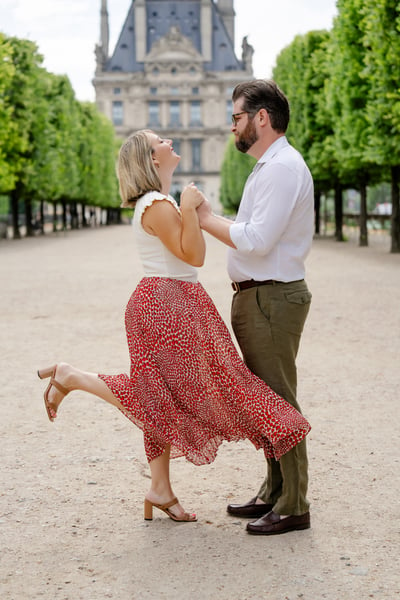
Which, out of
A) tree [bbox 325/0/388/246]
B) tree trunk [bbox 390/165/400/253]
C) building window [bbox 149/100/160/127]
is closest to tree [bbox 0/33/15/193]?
tree [bbox 325/0/388/246]

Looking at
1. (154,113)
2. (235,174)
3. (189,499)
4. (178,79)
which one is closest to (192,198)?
(189,499)

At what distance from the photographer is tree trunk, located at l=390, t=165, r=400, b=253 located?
68.0 feet

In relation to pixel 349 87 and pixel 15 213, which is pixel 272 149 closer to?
pixel 349 87

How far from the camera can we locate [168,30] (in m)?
111

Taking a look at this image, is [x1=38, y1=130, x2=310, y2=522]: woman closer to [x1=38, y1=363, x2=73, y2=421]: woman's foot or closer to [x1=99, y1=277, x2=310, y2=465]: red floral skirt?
[x1=99, y1=277, x2=310, y2=465]: red floral skirt

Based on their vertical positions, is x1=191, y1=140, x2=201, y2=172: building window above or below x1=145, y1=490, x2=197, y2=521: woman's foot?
above

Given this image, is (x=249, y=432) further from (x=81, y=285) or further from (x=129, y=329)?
(x=81, y=285)

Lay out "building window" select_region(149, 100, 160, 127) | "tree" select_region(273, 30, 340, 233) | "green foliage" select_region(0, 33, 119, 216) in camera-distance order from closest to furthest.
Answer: "tree" select_region(273, 30, 340, 233) < "green foliage" select_region(0, 33, 119, 216) < "building window" select_region(149, 100, 160, 127)

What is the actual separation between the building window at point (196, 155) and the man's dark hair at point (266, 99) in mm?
106838

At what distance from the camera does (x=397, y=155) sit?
18.8 meters

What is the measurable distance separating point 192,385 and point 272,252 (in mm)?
628

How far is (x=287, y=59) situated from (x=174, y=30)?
79888 mm

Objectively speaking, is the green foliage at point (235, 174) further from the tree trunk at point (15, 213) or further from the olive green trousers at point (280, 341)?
the olive green trousers at point (280, 341)

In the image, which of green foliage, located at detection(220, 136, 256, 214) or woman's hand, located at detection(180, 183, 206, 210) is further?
green foliage, located at detection(220, 136, 256, 214)
